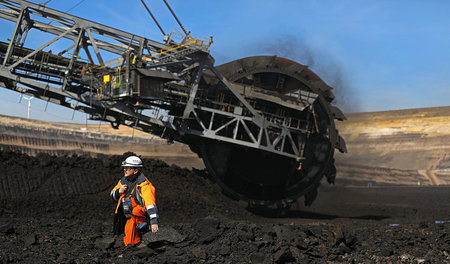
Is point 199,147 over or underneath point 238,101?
underneath

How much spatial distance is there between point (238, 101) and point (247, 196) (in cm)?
382

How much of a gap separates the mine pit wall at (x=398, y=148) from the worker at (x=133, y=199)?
1629 inches

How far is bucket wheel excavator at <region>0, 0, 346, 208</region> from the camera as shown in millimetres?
17234

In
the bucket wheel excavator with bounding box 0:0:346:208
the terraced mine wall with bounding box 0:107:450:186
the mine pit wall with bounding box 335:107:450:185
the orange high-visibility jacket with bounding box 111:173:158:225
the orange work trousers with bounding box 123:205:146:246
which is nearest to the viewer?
the orange high-visibility jacket with bounding box 111:173:158:225

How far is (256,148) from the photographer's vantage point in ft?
64.3

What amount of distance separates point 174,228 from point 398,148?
6182cm

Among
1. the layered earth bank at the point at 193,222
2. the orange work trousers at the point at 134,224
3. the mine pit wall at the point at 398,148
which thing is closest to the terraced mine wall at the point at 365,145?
the mine pit wall at the point at 398,148

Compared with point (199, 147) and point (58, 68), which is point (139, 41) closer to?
point (58, 68)

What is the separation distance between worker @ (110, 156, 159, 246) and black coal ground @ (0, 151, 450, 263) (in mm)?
1244

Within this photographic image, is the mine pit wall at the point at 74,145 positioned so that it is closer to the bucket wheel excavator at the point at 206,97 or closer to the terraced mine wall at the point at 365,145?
the terraced mine wall at the point at 365,145

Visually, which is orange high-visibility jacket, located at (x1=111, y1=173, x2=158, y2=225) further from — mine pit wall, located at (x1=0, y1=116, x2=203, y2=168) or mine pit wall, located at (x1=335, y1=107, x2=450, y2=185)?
mine pit wall, located at (x1=335, y1=107, x2=450, y2=185)

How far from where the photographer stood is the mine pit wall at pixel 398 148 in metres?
48.3

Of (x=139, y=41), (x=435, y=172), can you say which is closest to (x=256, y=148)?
(x=139, y=41)

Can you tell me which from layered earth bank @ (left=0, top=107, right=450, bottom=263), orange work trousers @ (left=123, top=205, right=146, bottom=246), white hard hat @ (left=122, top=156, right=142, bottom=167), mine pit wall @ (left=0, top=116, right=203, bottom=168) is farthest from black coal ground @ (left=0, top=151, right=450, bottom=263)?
mine pit wall @ (left=0, top=116, right=203, bottom=168)
